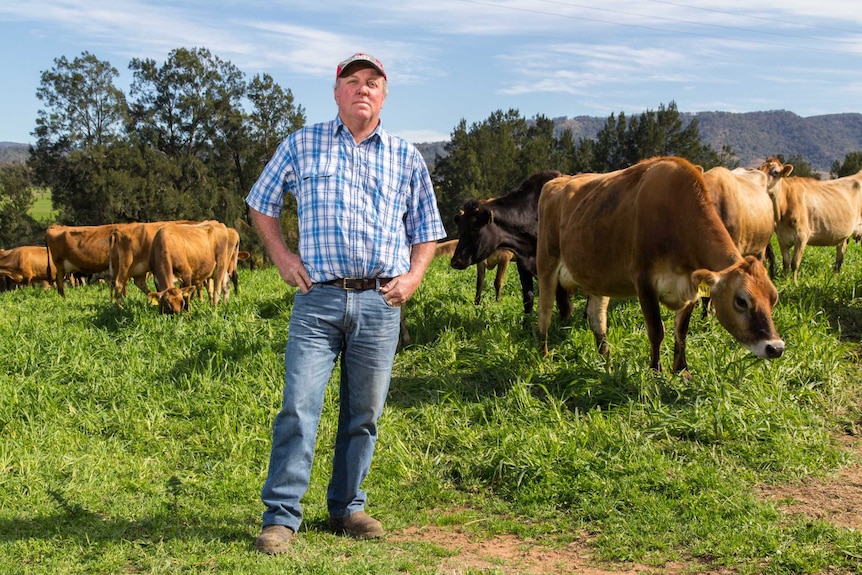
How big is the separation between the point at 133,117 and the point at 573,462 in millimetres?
47532

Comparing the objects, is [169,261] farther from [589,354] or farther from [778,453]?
[778,453]

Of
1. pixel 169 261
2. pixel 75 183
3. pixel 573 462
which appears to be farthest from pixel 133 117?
pixel 573 462

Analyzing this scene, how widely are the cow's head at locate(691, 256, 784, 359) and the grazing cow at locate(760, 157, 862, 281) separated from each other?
6.03 m

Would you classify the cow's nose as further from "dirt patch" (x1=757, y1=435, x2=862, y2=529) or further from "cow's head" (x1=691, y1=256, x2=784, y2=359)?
"dirt patch" (x1=757, y1=435, x2=862, y2=529)

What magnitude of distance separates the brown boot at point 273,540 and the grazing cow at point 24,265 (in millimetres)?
26318

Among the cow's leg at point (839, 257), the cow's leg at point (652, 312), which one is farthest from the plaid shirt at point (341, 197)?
the cow's leg at point (839, 257)

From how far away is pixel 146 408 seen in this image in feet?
22.3

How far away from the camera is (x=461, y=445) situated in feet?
19.0

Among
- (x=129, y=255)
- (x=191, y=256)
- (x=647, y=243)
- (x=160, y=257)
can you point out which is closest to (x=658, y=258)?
(x=647, y=243)

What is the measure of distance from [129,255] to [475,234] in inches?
A: 334

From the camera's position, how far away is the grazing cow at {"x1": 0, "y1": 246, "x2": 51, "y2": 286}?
27172 millimetres

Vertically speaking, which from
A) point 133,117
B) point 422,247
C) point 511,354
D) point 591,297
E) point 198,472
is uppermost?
point 133,117

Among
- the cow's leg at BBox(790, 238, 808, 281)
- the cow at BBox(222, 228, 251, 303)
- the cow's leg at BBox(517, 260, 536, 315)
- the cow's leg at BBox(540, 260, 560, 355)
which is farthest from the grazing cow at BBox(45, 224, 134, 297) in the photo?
the cow's leg at BBox(790, 238, 808, 281)

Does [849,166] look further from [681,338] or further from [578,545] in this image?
[578,545]
